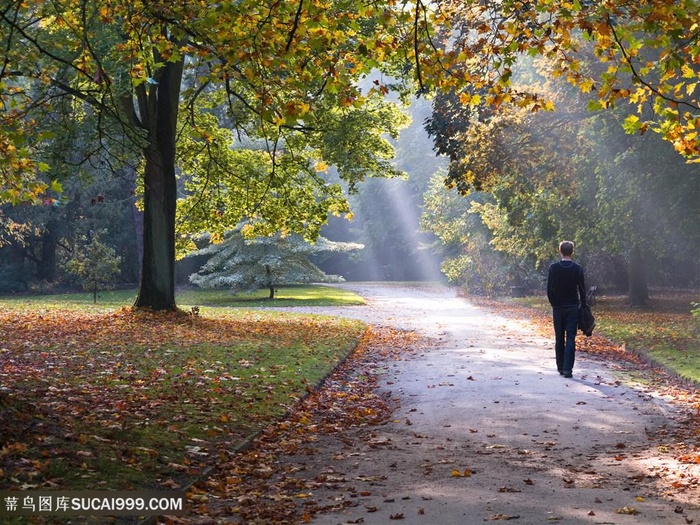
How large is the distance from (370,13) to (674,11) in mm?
3036

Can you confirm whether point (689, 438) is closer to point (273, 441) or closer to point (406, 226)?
point (273, 441)

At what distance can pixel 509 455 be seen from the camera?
8016 millimetres

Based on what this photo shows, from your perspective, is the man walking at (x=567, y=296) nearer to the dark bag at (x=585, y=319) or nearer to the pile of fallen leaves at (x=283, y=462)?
the dark bag at (x=585, y=319)

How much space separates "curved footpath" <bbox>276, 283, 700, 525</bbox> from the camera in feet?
19.7

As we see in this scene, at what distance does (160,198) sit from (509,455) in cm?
1639

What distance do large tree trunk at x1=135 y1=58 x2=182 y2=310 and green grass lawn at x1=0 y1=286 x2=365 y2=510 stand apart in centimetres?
92

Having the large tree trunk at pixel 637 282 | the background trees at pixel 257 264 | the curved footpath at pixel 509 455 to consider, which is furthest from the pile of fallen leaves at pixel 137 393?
the background trees at pixel 257 264

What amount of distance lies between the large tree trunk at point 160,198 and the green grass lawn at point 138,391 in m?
0.92

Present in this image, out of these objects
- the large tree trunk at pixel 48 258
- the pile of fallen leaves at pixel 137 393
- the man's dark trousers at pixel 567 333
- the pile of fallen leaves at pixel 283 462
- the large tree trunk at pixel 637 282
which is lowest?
the pile of fallen leaves at pixel 283 462

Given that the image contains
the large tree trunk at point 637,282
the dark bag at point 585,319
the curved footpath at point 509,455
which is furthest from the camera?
the large tree trunk at point 637,282

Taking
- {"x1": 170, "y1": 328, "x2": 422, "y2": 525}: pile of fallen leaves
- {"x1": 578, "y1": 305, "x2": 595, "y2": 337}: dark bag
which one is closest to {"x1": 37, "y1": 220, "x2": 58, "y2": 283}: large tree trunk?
{"x1": 170, "y1": 328, "x2": 422, "y2": 525}: pile of fallen leaves

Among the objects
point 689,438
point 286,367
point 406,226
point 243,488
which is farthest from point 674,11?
point 406,226

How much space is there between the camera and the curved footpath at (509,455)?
19.7 ft

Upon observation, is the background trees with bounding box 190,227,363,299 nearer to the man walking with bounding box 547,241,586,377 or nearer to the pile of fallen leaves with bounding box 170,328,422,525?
the pile of fallen leaves with bounding box 170,328,422,525
